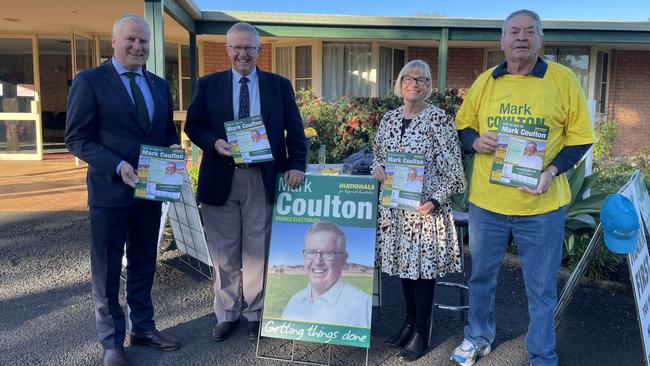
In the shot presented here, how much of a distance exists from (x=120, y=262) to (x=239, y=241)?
78 centimetres

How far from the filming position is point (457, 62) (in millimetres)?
14469

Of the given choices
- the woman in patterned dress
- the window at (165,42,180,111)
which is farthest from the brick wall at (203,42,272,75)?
the woman in patterned dress

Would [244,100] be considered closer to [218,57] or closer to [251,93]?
[251,93]

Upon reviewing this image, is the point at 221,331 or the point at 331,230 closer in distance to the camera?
the point at 331,230

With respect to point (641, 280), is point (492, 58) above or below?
above

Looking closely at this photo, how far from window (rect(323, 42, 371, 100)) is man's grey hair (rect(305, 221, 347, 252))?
1028 centimetres

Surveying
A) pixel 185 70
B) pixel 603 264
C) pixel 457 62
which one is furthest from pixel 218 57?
pixel 603 264

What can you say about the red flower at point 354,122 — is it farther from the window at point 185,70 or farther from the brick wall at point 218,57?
the window at point 185,70

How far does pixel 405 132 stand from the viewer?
3.17 metres

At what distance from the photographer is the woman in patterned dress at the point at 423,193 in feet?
10.2

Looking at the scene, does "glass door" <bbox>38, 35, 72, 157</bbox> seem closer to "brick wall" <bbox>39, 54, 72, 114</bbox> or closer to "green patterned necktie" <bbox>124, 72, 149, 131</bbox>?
"brick wall" <bbox>39, 54, 72, 114</bbox>

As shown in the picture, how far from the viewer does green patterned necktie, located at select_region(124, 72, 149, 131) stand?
311 centimetres

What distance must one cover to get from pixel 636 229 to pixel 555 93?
32.4 inches

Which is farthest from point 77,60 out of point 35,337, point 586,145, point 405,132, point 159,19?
point 586,145
